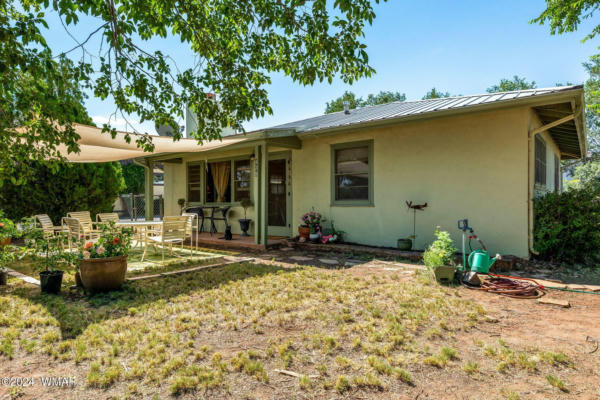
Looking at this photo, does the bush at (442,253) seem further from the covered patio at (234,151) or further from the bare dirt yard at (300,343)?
the covered patio at (234,151)

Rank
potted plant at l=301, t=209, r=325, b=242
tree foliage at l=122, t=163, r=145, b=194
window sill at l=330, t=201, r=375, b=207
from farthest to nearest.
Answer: tree foliage at l=122, t=163, r=145, b=194 < potted plant at l=301, t=209, r=325, b=242 < window sill at l=330, t=201, r=375, b=207

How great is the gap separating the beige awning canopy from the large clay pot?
1.92m

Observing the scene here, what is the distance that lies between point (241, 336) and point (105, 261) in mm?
2194

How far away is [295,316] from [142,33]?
3.56m

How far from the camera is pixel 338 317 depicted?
118 inches

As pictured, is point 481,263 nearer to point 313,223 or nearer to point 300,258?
point 300,258

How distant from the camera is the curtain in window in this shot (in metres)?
9.36

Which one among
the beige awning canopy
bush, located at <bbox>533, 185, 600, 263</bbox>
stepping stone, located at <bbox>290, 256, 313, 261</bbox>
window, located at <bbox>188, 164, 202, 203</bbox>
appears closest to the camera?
bush, located at <bbox>533, 185, 600, 263</bbox>

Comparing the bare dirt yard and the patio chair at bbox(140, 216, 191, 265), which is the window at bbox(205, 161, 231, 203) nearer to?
the patio chair at bbox(140, 216, 191, 265)

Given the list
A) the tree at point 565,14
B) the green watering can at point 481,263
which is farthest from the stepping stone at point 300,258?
the tree at point 565,14

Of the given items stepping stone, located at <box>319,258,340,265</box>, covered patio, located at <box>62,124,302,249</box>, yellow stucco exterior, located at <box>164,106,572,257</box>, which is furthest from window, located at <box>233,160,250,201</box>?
stepping stone, located at <box>319,258,340,265</box>

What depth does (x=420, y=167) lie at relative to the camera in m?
6.20

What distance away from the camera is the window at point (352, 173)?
686 centimetres

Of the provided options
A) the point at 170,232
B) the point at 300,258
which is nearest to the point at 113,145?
the point at 170,232
